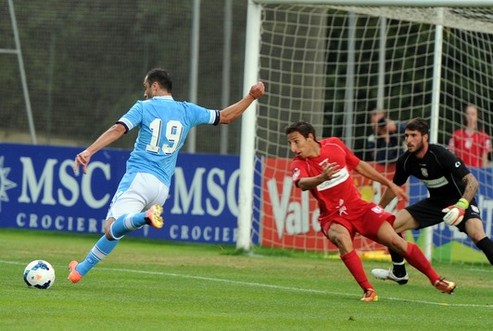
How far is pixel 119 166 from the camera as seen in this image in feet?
71.4

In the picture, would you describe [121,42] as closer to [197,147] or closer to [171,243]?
[197,147]

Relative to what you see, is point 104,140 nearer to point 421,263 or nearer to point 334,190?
point 334,190

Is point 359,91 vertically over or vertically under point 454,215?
over

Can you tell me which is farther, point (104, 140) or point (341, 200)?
point (341, 200)

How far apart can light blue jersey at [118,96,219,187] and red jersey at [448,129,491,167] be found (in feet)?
26.5

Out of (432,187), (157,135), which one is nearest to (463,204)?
(432,187)

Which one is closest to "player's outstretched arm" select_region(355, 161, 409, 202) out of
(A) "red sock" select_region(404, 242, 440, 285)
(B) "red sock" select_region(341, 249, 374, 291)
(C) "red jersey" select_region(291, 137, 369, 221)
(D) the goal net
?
(C) "red jersey" select_region(291, 137, 369, 221)

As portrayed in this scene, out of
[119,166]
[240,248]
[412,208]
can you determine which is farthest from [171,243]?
[412,208]

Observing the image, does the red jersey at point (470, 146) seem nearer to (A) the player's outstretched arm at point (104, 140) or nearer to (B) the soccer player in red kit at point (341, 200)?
(B) the soccer player in red kit at point (341, 200)

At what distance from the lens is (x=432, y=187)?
49.2ft

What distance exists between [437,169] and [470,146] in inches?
223

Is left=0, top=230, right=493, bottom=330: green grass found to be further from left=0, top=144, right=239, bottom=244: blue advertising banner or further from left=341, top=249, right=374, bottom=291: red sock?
left=0, top=144, right=239, bottom=244: blue advertising banner

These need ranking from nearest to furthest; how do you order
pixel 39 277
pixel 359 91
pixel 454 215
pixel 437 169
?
pixel 39 277, pixel 454 215, pixel 437 169, pixel 359 91

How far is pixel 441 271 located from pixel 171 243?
5.41m
